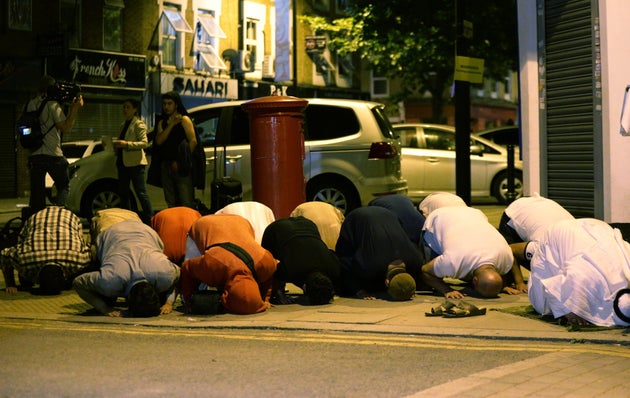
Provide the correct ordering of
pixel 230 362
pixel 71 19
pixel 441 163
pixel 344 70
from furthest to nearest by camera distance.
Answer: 1. pixel 344 70
2. pixel 71 19
3. pixel 441 163
4. pixel 230 362

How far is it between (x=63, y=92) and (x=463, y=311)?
6.05 meters

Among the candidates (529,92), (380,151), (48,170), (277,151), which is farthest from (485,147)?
(48,170)

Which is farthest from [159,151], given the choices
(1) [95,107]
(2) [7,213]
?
(1) [95,107]

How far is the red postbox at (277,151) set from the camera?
12.1 meters

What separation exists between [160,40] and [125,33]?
4.92 feet

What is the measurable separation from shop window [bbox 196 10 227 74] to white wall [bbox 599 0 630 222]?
1026 inches

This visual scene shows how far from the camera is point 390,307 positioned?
9.22 m

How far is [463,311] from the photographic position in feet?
27.8

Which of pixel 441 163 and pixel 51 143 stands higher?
pixel 51 143

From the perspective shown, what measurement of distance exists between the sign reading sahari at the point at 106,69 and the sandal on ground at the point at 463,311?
24.8 meters

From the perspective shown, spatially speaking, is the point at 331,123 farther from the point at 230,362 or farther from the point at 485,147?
the point at 230,362

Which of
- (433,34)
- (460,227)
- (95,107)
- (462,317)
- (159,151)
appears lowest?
(462,317)

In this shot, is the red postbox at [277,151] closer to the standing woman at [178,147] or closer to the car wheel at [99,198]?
the standing woman at [178,147]

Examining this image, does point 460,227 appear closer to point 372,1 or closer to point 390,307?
point 390,307
